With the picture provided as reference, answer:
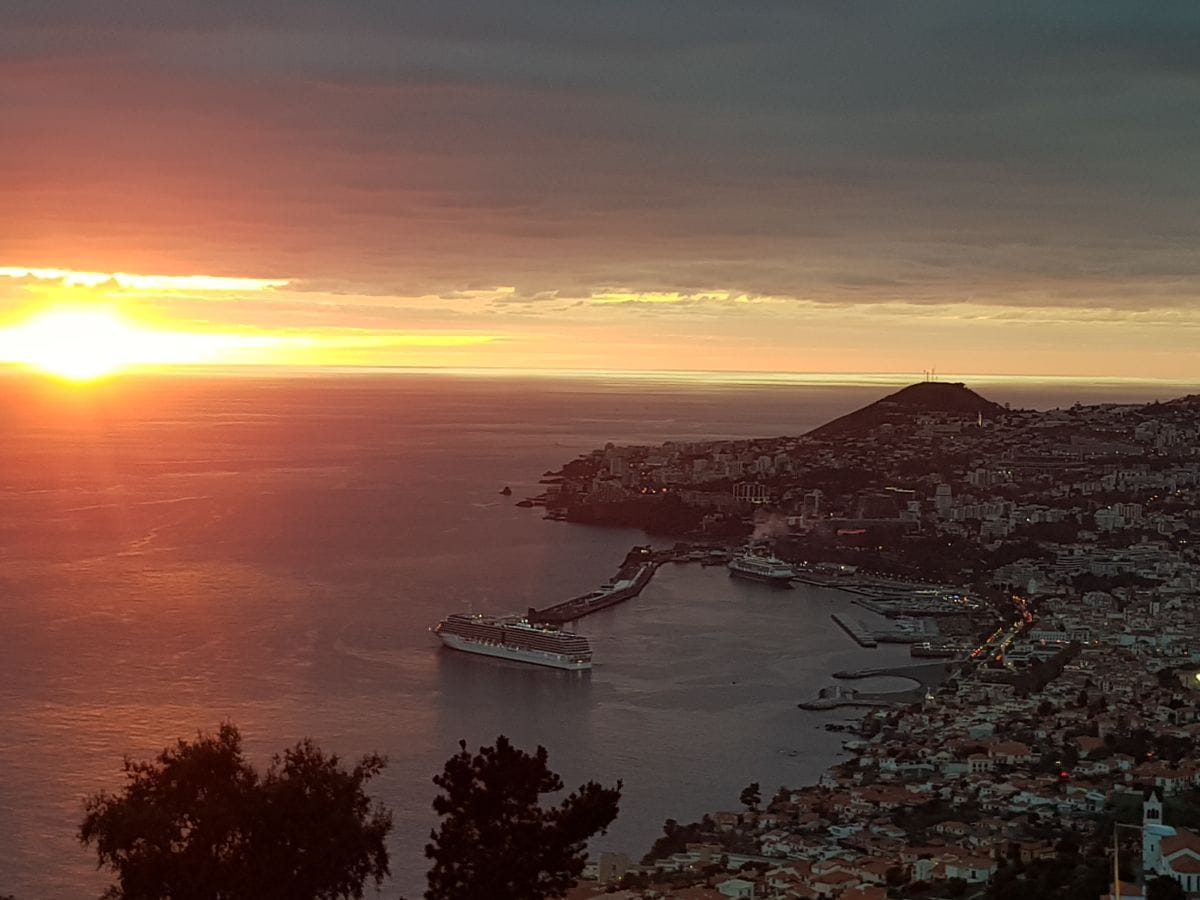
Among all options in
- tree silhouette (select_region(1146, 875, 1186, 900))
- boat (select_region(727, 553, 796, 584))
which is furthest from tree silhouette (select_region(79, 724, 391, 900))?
boat (select_region(727, 553, 796, 584))

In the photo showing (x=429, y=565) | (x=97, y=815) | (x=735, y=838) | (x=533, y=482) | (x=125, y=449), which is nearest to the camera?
(x=97, y=815)

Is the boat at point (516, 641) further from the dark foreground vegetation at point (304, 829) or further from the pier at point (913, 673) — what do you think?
the dark foreground vegetation at point (304, 829)

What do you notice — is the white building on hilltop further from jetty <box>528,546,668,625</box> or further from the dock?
jetty <box>528,546,668,625</box>

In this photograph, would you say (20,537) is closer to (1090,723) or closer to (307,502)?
(307,502)

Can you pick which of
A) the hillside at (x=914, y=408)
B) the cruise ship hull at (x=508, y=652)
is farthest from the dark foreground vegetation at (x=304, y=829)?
the hillside at (x=914, y=408)

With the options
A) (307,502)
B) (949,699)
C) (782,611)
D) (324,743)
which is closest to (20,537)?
(307,502)

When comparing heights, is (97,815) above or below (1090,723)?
above

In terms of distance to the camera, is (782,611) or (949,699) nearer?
(949,699)
